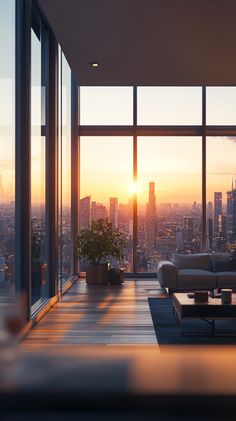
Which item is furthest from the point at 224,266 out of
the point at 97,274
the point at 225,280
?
the point at 97,274

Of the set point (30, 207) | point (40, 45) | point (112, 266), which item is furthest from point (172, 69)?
point (112, 266)

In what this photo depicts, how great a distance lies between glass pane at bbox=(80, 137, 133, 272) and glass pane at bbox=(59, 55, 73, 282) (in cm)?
83

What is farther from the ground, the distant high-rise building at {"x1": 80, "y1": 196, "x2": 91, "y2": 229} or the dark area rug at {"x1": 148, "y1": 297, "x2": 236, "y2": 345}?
the distant high-rise building at {"x1": 80, "y1": 196, "x2": 91, "y2": 229}

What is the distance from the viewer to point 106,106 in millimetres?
9844

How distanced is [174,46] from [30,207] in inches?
96.7

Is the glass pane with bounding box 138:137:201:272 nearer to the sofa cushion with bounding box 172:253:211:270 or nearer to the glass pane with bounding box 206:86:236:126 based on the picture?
the glass pane with bounding box 206:86:236:126

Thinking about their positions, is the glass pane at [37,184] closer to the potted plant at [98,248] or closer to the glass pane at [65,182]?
the glass pane at [65,182]

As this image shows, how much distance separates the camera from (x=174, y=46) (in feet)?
19.3

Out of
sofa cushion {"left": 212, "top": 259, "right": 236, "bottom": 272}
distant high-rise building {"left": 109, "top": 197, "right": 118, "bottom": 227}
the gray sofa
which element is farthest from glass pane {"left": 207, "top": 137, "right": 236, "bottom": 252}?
the gray sofa

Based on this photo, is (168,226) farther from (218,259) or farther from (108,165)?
(218,259)

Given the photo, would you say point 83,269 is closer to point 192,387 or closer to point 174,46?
point 174,46

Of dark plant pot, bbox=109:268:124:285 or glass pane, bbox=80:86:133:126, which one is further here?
glass pane, bbox=80:86:133:126

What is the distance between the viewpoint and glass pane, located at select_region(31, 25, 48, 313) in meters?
5.82

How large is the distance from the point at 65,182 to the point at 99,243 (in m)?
1.20
